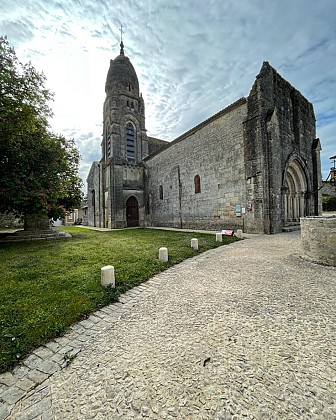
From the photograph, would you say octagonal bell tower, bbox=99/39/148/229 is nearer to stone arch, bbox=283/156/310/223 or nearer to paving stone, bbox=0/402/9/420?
stone arch, bbox=283/156/310/223

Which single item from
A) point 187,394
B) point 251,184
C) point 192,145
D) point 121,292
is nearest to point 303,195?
point 251,184

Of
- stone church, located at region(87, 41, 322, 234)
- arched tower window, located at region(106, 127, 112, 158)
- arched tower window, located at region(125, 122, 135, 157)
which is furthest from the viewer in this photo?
arched tower window, located at region(106, 127, 112, 158)

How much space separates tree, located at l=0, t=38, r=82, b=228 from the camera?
7312mm

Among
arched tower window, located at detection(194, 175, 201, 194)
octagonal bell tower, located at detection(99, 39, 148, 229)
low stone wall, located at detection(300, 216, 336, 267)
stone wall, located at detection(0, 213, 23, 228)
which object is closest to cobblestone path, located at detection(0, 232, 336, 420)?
low stone wall, located at detection(300, 216, 336, 267)

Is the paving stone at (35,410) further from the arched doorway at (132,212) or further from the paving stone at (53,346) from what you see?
the arched doorway at (132,212)

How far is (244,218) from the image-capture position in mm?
11992

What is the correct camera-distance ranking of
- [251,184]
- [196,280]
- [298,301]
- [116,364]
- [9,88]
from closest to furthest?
[116,364] → [298,301] → [196,280] → [9,88] → [251,184]

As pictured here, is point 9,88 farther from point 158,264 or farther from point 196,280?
point 196,280

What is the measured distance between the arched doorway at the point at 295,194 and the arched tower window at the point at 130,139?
56.2 ft

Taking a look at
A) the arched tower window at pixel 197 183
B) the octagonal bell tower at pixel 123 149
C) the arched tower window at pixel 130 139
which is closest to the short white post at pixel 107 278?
the arched tower window at pixel 197 183

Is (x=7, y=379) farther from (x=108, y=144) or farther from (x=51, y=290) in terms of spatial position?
(x=108, y=144)

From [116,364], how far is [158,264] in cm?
345

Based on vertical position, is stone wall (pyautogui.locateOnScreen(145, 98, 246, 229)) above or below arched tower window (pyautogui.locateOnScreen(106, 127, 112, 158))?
below

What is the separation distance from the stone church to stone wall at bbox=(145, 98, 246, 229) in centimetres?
7
